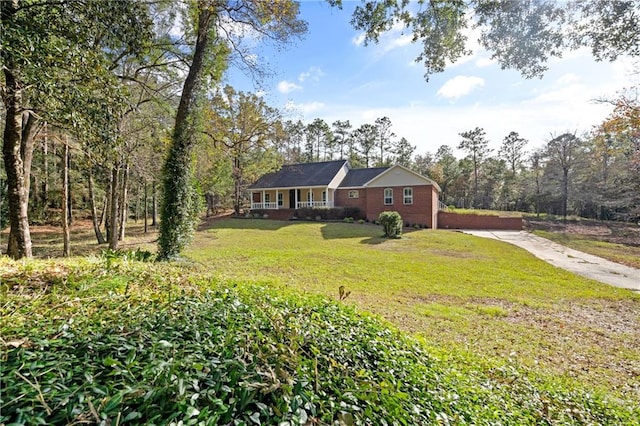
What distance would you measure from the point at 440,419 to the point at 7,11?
20.9ft

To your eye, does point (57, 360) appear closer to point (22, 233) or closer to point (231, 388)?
point (231, 388)

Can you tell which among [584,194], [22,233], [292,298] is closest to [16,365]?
[292,298]

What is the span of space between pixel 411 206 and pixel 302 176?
11.6m

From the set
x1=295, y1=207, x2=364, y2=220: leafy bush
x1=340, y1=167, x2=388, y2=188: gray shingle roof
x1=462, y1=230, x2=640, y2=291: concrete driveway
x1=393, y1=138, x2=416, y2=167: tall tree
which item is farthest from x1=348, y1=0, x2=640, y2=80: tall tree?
x1=393, y1=138, x2=416, y2=167: tall tree

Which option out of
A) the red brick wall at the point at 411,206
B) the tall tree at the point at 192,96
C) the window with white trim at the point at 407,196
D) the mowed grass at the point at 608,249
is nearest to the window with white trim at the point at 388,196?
the red brick wall at the point at 411,206

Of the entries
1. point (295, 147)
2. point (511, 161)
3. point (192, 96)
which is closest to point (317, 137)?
point (295, 147)

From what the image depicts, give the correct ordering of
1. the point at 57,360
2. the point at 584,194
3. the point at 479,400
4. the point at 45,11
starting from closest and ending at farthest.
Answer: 1. the point at 57,360
2. the point at 479,400
3. the point at 45,11
4. the point at 584,194

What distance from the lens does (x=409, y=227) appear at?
23297mm

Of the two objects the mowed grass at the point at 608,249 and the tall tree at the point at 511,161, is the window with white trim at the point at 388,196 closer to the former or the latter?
the mowed grass at the point at 608,249

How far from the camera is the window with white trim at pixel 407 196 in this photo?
79.0 ft

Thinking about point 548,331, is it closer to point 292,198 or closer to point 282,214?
point 282,214

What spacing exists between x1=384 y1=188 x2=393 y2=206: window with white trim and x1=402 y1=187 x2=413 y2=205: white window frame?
993mm

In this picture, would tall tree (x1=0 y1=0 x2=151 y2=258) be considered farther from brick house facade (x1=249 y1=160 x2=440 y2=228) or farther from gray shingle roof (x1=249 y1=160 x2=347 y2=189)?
gray shingle roof (x1=249 y1=160 x2=347 y2=189)

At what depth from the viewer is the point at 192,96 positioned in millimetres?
8891
